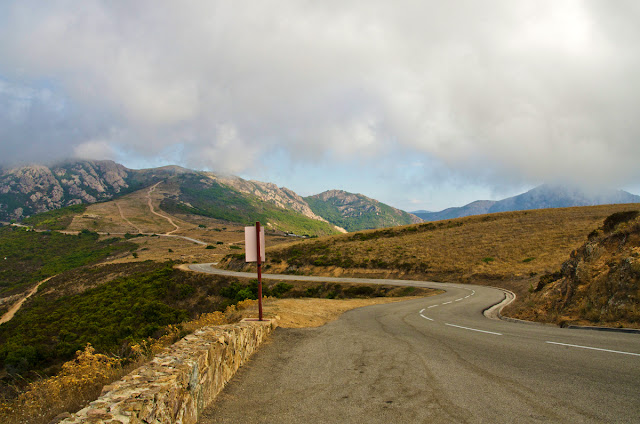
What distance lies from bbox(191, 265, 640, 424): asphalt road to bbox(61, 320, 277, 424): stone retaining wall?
36 centimetres

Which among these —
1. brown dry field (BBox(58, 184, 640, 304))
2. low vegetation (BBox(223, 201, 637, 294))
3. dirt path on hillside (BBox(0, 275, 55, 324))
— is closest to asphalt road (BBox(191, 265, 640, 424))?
brown dry field (BBox(58, 184, 640, 304))

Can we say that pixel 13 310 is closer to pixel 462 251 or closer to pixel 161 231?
pixel 462 251

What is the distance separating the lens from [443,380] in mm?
6332

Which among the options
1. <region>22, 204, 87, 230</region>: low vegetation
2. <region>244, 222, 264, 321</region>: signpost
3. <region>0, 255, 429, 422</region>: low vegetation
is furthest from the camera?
<region>22, 204, 87, 230</region>: low vegetation

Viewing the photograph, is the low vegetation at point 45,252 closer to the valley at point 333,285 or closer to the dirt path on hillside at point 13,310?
the valley at point 333,285

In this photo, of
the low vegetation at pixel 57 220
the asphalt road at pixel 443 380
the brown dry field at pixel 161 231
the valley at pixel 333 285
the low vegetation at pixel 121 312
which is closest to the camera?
the asphalt road at pixel 443 380

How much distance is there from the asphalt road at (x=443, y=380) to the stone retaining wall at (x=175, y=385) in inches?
14.4

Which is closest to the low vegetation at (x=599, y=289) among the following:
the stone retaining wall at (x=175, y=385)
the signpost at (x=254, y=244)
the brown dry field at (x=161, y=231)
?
the signpost at (x=254, y=244)

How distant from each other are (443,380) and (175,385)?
16.4 ft

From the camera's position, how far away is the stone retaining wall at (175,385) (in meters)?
3.47

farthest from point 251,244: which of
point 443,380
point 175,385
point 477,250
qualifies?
point 477,250

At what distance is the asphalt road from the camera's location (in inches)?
191

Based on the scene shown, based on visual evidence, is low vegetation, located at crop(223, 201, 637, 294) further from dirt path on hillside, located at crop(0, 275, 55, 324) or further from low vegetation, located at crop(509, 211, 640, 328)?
dirt path on hillside, located at crop(0, 275, 55, 324)

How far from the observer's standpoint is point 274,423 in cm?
485
